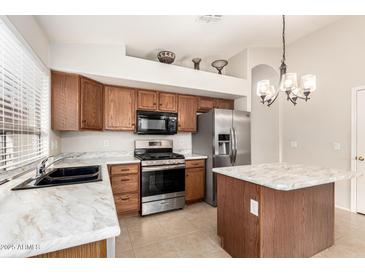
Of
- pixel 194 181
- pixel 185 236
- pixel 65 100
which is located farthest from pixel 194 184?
pixel 65 100

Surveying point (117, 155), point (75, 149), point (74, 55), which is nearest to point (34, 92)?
→ point (74, 55)

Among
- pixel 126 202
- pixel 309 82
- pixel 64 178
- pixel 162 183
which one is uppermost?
pixel 309 82

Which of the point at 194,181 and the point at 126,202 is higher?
the point at 194,181

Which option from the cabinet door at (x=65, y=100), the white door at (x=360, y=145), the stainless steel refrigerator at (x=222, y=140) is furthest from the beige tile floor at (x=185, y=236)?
the cabinet door at (x=65, y=100)

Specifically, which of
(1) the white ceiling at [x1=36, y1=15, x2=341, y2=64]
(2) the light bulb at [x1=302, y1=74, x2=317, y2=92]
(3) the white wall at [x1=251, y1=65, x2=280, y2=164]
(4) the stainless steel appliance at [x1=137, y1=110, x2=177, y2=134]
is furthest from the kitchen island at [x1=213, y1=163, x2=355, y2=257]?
(3) the white wall at [x1=251, y1=65, x2=280, y2=164]

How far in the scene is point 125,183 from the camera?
2730 millimetres

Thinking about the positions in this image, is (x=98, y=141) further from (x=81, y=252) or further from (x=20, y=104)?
(x=81, y=252)

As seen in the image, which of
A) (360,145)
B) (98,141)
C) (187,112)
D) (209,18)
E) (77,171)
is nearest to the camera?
(77,171)

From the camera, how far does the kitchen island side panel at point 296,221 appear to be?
1550 mm

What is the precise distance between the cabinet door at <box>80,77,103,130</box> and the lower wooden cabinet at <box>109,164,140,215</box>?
72cm

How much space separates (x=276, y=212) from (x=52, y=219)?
1.64 metres

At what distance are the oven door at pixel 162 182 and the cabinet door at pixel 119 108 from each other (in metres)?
0.86
